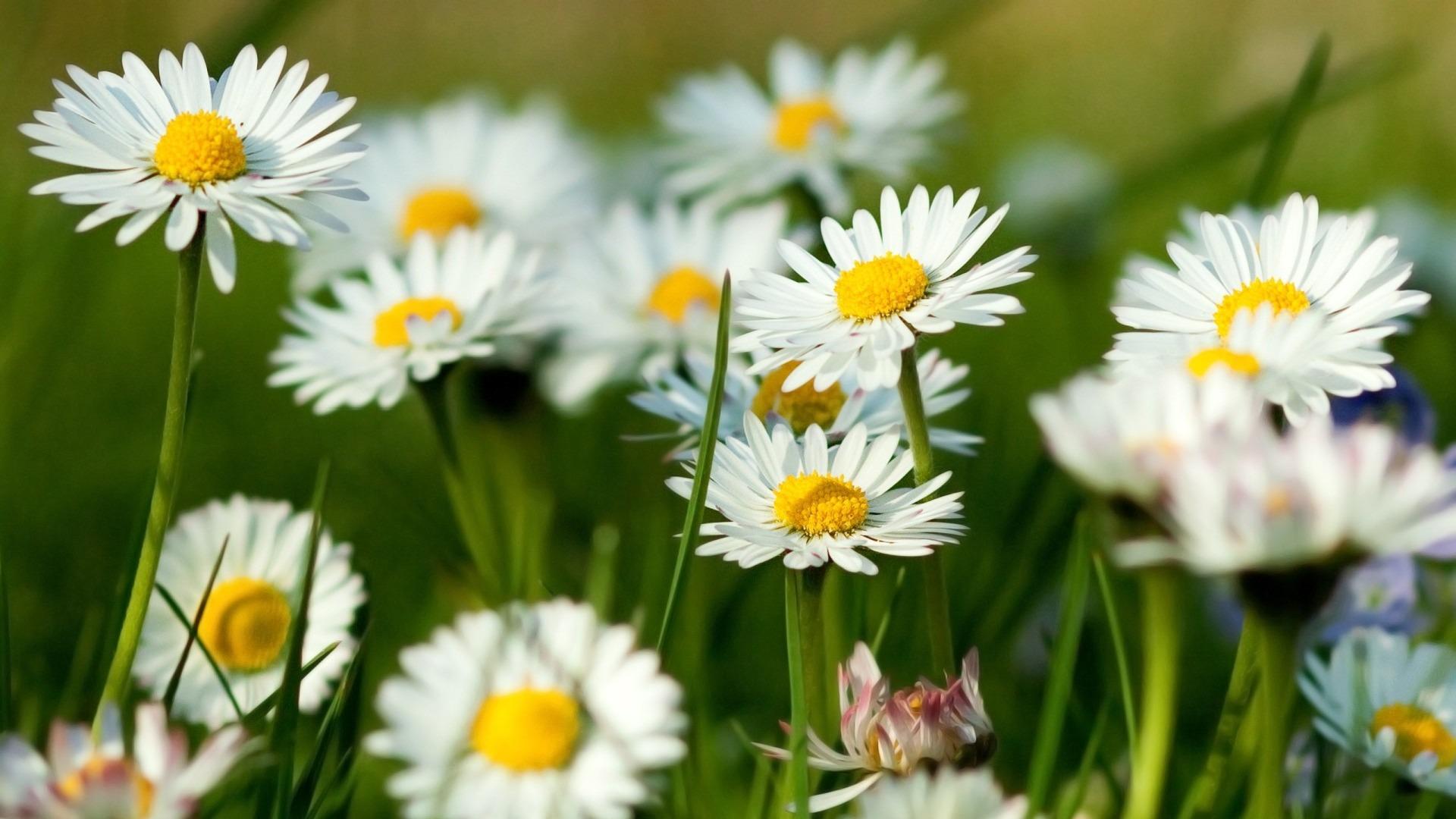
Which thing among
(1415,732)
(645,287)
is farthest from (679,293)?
(1415,732)

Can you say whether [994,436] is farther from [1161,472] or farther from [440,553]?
[1161,472]

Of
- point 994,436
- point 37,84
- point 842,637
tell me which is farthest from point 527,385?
point 37,84

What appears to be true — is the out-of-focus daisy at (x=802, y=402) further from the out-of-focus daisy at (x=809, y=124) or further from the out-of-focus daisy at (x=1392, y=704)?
the out-of-focus daisy at (x=809, y=124)

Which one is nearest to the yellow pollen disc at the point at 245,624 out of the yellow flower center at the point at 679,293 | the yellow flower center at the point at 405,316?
the yellow flower center at the point at 405,316

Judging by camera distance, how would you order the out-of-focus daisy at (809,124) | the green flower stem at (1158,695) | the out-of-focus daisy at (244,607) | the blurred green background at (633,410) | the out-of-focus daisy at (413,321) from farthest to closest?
the out-of-focus daisy at (809,124), the blurred green background at (633,410), the out-of-focus daisy at (413,321), the out-of-focus daisy at (244,607), the green flower stem at (1158,695)

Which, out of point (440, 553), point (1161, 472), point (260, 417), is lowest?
point (1161, 472)

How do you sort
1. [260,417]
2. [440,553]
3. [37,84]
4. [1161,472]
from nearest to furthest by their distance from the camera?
[1161,472] → [440,553] → [260,417] → [37,84]

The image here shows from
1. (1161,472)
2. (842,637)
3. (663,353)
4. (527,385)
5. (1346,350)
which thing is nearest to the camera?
(1161,472)
